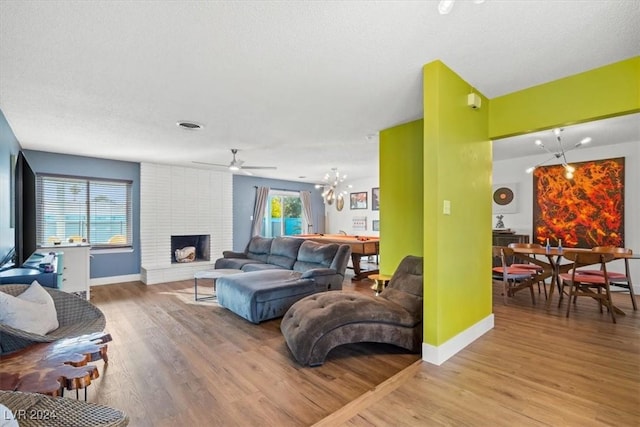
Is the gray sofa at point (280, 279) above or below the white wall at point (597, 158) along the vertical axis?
below

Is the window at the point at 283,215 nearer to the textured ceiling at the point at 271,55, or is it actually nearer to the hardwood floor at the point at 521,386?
the textured ceiling at the point at 271,55

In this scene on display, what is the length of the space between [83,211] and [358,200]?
22.4ft

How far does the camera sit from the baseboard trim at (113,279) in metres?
5.81

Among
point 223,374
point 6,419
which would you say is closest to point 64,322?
point 223,374

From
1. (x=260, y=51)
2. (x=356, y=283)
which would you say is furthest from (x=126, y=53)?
(x=356, y=283)

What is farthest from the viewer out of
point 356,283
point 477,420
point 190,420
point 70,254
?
point 356,283

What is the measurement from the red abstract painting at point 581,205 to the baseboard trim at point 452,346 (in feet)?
12.1

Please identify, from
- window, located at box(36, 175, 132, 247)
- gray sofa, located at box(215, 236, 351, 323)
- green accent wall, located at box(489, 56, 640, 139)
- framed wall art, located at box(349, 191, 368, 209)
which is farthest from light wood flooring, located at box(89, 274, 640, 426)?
framed wall art, located at box(349, 191, 368, 209)

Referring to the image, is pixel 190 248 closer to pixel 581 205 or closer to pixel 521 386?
pixel 521 386

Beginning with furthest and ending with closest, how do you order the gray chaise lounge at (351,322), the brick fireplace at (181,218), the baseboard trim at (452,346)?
1. the brick fireplace at (181,218)
2. the gray chaise lounge at (351,322)
3. the baseboard trim at (452,346)

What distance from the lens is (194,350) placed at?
289 cm

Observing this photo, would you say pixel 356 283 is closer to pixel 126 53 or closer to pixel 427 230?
pixel 427 230

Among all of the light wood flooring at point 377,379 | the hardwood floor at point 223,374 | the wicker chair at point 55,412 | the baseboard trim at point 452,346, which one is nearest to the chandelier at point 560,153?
the light wood flooring at point 377,379

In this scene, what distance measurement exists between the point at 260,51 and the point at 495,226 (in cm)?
600
